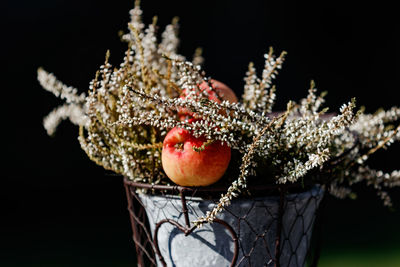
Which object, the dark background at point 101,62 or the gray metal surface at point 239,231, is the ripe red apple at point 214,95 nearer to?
the gray metal surface at point 239,231

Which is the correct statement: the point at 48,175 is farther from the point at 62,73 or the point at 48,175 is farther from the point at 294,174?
the point at 294,174

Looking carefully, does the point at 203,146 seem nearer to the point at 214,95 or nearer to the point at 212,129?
the point at 212,129

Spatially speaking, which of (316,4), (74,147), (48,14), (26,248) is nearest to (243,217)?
(26,248)

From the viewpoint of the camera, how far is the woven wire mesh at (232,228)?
88 centimetres

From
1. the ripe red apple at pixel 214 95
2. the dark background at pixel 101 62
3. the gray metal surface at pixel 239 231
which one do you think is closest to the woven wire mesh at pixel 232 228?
the gray metal surface at pixel 239 231

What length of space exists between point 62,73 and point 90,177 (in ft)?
2.44

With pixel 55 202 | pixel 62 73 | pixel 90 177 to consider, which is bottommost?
pixel 55 202

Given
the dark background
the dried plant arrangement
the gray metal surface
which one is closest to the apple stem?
the dried plant arrangement

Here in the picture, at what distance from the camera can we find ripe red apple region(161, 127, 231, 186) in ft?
2.77

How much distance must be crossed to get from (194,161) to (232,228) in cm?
16

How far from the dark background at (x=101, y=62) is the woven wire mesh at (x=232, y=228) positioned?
181 cm

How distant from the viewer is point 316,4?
3387 mm

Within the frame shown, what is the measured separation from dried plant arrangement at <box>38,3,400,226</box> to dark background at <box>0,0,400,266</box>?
5.72ft

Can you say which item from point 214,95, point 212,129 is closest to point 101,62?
point 214,95
